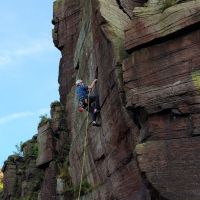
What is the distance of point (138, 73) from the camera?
16828mm

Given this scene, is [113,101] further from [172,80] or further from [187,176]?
[187,176]

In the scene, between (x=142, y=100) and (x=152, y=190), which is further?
(x=142, y=100)

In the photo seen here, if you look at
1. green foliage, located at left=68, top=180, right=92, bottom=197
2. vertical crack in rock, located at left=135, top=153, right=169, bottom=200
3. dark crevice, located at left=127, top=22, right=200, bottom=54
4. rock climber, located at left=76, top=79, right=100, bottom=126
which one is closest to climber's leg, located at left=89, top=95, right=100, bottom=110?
rock climber, located at left=76, top=79, right=100, bottom=126

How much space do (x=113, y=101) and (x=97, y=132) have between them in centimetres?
345

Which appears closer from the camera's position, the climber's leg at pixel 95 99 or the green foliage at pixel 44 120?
the climber's leg at pixel 95 99

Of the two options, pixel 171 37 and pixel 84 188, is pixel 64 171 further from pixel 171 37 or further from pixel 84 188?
pixel 171 37

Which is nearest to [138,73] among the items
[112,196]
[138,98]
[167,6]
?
[138,98]

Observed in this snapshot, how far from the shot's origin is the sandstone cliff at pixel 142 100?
14938 mm

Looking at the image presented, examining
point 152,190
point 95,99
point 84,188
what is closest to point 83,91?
point 95,99

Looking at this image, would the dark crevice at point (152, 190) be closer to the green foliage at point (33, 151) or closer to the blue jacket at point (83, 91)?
the blue jacket at point (83, 91)

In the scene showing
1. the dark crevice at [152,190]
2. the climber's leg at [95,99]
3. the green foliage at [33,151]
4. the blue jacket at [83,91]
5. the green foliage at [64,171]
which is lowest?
the dark crevice at [152,190]

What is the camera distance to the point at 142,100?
634 inches

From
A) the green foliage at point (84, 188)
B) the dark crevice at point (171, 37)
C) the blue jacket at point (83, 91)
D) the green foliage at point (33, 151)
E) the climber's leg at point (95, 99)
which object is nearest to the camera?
the dark crevice at point (171, 37)

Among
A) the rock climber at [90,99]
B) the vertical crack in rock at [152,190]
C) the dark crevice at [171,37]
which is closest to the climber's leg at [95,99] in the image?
the rock climber at [90,99]
